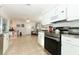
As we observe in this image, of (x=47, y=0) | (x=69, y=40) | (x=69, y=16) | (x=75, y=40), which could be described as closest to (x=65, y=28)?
(x=69, y=16)

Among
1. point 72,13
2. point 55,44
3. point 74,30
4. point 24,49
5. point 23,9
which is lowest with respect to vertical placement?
point 24,49

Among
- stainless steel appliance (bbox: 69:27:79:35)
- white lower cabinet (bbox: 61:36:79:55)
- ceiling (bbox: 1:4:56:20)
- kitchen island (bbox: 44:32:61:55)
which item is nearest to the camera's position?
white lower cabinet (bbox: 61:36:79:55)

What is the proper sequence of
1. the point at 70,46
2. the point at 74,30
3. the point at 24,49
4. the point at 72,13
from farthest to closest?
the point at 24,49
the point at 74,30
the point at 72,13
the point at 70,46

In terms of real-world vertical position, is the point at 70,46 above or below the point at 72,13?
below

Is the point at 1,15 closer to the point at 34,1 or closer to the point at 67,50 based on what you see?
the point at 67,50

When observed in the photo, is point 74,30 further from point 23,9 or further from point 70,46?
point 23,9

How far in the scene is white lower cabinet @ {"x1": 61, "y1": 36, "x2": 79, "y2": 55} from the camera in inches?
62.5

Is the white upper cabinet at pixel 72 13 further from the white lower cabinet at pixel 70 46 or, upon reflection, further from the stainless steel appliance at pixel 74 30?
the white lower cabinet at pixel 70 46

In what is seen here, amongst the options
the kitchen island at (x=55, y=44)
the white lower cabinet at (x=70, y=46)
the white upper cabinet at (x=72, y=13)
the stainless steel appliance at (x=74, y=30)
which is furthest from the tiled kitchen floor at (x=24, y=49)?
the white upper cabinet at (x=72, y=13)

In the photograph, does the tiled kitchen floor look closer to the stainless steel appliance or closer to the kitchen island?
the kitchen island

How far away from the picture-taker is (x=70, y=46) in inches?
70.2

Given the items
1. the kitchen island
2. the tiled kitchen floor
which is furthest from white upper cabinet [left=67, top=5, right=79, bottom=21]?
the tiled kitchen floor

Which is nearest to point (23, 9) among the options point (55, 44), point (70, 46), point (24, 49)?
point (24, 49)

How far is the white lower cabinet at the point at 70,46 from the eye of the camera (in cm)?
159
